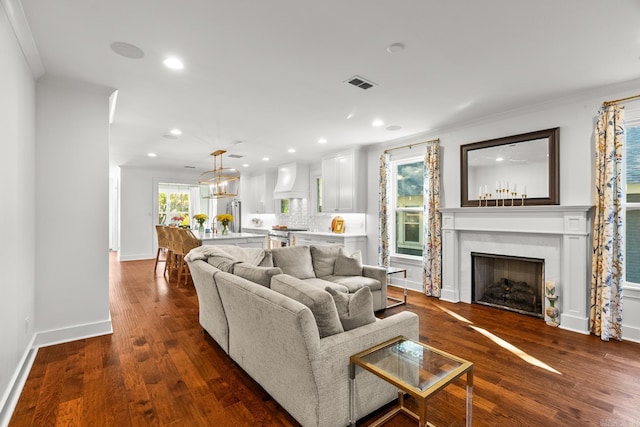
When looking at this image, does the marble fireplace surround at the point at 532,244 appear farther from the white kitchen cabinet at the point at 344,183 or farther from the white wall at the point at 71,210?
the white wall at the point at 71,210

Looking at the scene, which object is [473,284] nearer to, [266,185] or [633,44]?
[633,44]

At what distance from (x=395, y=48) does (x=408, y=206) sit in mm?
3500

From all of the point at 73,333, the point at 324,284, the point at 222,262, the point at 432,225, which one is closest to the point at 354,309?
the point at 222,262

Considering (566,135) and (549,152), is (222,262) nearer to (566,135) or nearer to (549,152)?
(549,152)

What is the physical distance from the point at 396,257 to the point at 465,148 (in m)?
2.21

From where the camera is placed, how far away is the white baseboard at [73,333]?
3057mm

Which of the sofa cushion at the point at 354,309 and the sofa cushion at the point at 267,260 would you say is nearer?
the sofa cushion at the point at 354,309

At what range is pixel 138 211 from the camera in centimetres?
868

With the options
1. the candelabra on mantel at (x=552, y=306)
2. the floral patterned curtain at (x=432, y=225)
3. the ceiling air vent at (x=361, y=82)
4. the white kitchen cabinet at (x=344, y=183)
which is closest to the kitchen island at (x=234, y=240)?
the white kitchen cabinet at (x=344, y=183)

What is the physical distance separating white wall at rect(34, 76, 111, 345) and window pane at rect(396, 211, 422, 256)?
4.50 m

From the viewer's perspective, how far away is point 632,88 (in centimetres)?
321

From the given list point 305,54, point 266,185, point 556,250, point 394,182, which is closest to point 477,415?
→ point 556,250

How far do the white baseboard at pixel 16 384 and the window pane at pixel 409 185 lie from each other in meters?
5.23

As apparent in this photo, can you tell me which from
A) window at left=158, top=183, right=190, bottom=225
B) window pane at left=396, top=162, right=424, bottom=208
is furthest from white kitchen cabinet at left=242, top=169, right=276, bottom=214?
window pane at left=396, top=162, right=424, bottom=208
